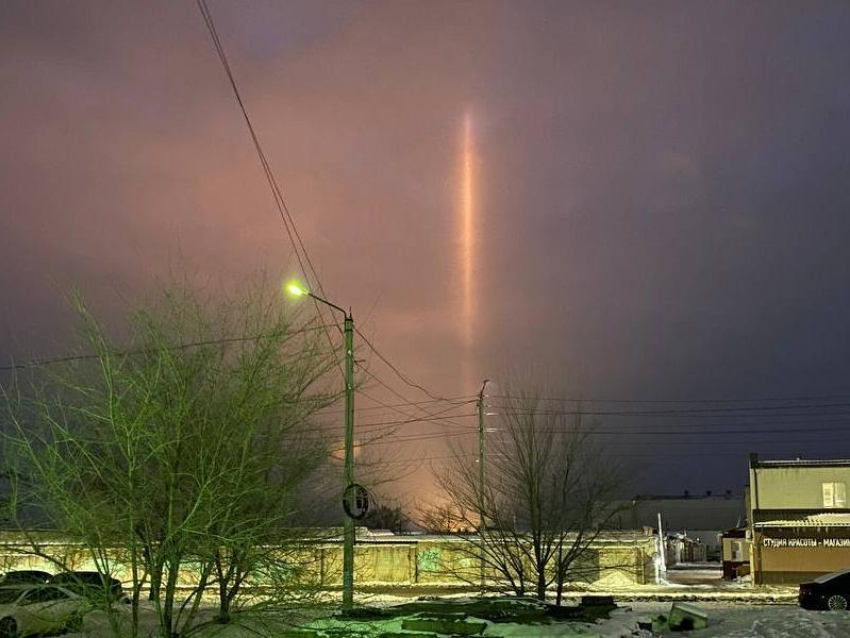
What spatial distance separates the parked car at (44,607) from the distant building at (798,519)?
4092 cm

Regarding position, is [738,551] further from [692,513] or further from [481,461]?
[692,513]

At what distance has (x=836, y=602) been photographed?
2572 cm

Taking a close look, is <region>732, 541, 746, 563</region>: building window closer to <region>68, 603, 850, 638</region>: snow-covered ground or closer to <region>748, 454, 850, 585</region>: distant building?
<region>748, 454, 850, 585</region>: distant building

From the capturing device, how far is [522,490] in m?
21.5

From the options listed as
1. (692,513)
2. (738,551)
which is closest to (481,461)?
(738,551)

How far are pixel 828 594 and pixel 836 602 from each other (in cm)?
28

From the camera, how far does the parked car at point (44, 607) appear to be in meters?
8.19

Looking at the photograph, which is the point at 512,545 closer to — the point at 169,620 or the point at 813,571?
the point at 169,620

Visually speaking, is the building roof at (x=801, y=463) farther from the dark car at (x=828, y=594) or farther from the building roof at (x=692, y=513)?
the building roof at (x=692, y=513)

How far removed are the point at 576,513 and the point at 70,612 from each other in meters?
14.1

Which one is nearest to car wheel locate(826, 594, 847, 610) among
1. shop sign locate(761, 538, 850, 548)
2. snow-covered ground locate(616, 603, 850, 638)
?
snow-covered ground locate(616, 603, 850, 638)

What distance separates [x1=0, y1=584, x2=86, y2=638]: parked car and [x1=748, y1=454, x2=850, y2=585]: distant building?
4092cm

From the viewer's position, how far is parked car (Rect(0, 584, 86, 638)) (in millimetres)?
8188

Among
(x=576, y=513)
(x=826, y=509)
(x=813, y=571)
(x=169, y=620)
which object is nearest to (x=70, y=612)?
(x=169, y=620)
